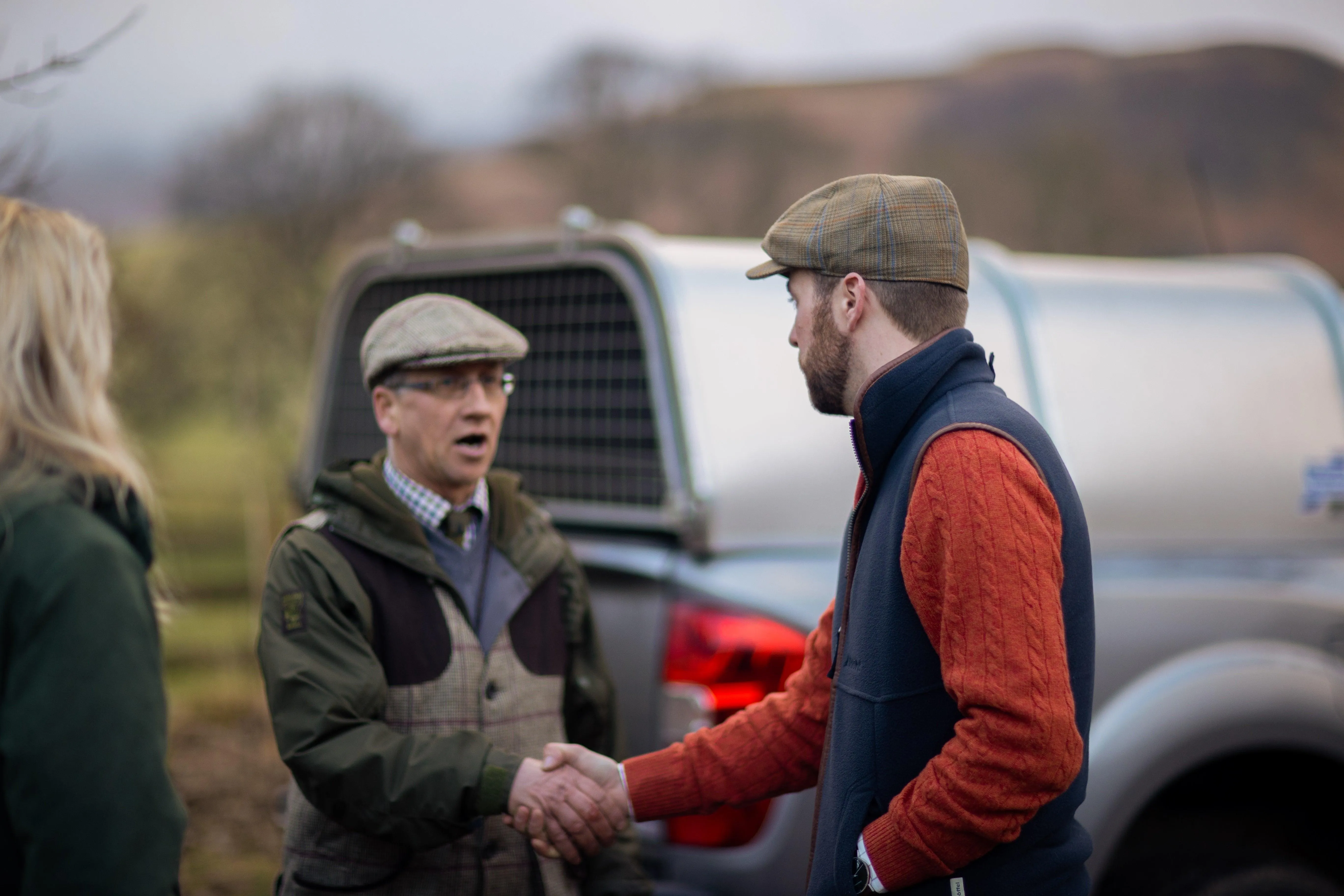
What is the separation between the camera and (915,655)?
5.86 ft

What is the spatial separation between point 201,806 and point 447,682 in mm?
4615

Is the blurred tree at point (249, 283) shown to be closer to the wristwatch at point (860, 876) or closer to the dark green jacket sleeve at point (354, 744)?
the dark green jacket sleeve at point (354, 744)

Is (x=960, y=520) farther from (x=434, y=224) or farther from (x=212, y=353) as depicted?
(x=434, y=224)

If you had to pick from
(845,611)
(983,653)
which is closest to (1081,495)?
(845,611)

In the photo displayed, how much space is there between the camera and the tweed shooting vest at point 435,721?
2.32 metres

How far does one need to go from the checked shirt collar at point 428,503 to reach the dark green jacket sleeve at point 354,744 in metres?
0.30

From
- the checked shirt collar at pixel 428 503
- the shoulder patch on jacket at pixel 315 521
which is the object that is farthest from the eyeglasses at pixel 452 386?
the shoulder patch on jacket at pixel 315 521

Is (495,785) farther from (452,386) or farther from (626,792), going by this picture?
(452,386)

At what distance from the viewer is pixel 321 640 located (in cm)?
224

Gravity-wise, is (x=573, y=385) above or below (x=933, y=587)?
above

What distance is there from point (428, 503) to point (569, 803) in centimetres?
75

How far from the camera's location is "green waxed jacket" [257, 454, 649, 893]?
7.09 feet

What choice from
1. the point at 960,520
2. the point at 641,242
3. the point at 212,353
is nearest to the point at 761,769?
the point at 960,520

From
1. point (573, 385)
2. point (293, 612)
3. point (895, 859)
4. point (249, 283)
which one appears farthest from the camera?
point (249, 283)
